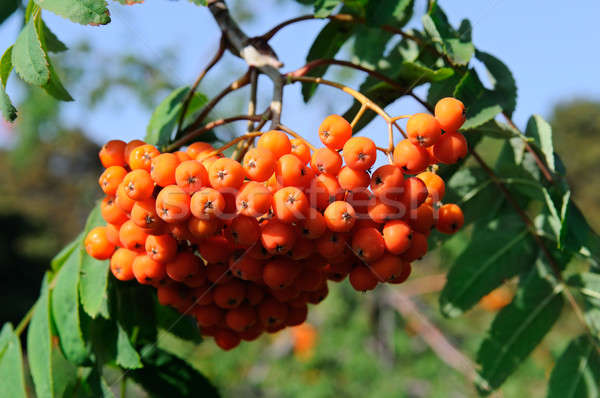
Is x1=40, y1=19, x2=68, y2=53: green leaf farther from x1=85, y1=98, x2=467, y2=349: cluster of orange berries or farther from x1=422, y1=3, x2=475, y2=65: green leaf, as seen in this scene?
x1=422, y1=3, x2=475, y2=65: green leaf

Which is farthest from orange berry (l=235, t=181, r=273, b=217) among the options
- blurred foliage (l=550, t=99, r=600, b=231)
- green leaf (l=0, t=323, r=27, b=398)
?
blurred foliage (l=550, t=99, r=600, b=231)

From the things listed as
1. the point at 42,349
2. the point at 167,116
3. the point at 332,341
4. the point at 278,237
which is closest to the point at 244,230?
the point at 278,237

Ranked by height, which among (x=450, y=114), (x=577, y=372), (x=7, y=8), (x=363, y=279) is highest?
(x=7, y=8)

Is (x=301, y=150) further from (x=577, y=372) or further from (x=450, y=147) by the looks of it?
(x=577, y=372)

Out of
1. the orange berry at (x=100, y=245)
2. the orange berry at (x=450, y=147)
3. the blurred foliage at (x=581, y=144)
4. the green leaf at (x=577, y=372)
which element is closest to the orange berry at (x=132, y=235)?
the orange berry at (x=100, y=245)

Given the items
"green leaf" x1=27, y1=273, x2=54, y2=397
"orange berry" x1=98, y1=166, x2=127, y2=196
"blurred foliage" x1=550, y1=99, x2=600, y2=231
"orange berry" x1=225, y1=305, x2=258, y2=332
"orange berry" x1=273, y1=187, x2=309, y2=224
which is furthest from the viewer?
"blurred foliage" x1=550, y1=99, x2=600, y2=231

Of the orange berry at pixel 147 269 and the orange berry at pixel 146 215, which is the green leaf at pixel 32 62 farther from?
the orange berry at pixel 147 269

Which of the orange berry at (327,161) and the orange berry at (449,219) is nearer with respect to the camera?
the orange berry at (327,161)
